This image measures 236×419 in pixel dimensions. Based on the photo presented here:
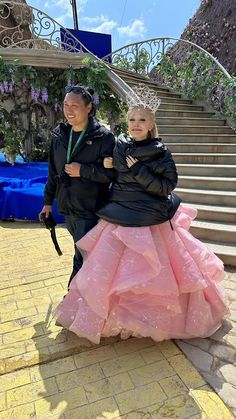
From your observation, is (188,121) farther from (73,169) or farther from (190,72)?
(73,169)

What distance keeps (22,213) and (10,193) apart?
365 mm

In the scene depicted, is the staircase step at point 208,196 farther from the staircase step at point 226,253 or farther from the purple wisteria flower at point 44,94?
the purple wisteria flower at point 44,94

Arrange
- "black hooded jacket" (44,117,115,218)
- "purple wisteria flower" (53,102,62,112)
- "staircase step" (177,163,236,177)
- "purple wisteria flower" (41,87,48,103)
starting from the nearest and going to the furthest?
"black hooded jacket" (44,117,115,218) < "staircase step" (177,163,236,177) < "purple wisteria flower" (41,87,48,103) < "purple wisteria flower" (53,102,62,112)

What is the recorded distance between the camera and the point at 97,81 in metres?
7.53

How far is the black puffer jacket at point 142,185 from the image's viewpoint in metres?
2.07

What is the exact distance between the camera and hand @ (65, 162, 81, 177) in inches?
87.9

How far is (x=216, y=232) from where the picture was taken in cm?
379

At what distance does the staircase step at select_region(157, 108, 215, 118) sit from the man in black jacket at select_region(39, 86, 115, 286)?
18.4 ft

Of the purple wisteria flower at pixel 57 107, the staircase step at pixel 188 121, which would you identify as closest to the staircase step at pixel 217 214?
the staircase step at pixel 188 121

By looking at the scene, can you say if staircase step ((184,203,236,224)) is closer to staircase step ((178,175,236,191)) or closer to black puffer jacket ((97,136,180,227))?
staircase step ((178,175,236,191))

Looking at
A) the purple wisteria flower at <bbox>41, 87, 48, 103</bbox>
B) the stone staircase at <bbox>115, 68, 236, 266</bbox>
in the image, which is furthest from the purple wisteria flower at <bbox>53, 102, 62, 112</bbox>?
the stone staircase at <bbox>115, 68, 236, 266</bbox>

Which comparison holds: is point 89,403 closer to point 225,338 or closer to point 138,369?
point 138,369

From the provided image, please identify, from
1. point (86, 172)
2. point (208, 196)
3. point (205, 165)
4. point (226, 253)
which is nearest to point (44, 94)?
point (205, 165)

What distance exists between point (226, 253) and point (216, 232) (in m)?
0.38
